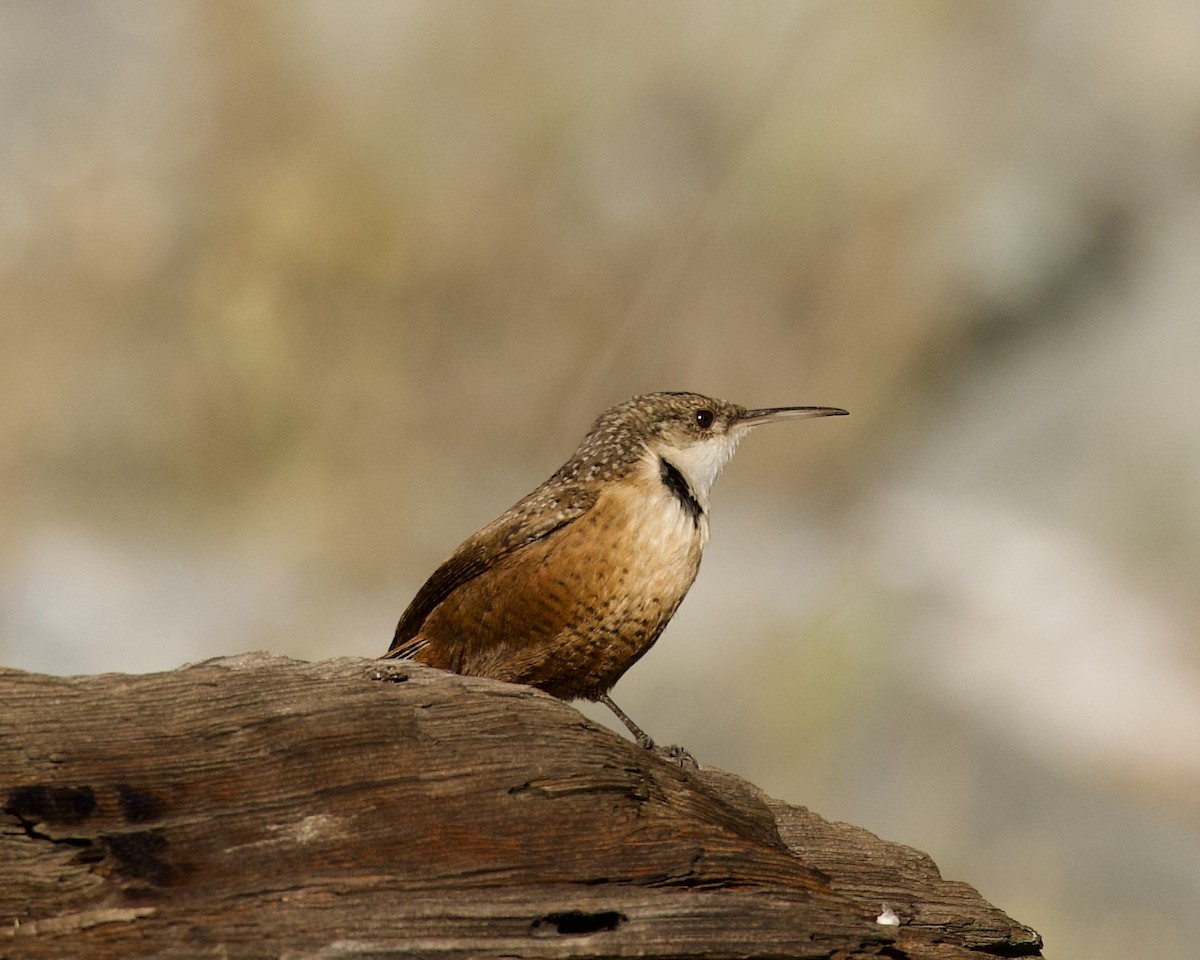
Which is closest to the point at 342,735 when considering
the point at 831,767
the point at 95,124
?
the point at 831,767

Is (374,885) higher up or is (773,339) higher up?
(773,339)

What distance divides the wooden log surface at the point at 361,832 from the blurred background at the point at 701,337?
5.29 meters

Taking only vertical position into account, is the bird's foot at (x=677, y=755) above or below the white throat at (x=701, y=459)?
below

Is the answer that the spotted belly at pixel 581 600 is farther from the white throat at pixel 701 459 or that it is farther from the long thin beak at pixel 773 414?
the long thin beak at pixel 773 414

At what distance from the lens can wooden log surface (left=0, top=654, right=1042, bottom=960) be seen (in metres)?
3.32

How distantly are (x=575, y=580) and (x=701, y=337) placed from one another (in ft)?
16.4

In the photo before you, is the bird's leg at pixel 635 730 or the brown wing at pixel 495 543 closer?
the bird's leg at pixel 635 730

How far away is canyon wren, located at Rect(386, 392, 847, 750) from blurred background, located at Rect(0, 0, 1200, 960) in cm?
427

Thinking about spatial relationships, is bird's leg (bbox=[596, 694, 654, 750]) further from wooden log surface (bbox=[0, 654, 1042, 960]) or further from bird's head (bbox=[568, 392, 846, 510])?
bird's head (bbox=[568, 392, 846, 510])

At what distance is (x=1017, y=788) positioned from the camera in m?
8.79

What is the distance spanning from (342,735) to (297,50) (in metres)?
6.73

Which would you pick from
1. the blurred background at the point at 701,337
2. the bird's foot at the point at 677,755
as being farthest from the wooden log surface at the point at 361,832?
the blurred background at the point at 701,337

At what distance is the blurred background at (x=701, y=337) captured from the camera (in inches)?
356

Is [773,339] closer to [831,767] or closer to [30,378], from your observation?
[831,767]
